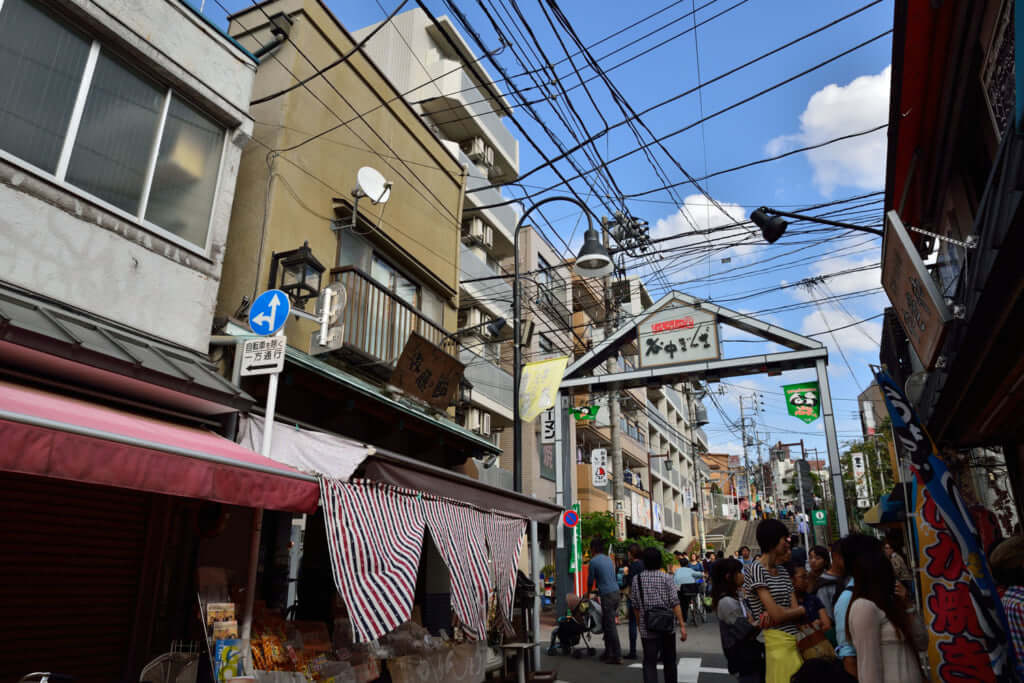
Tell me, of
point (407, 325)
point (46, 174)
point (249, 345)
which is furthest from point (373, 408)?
point (46, 174)

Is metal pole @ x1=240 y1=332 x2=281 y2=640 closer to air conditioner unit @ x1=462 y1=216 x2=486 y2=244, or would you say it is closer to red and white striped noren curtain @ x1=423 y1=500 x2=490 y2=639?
red and white striped noren curtain @ x1=423 y1=500 x2=490 y2=639

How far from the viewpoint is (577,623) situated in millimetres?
12914

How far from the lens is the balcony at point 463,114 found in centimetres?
2586

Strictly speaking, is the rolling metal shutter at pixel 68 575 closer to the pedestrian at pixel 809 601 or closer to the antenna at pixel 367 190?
the antenna at pixel 367 190

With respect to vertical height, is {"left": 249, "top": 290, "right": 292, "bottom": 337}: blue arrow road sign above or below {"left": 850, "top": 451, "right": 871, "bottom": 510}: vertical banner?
below

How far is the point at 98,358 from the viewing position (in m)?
5.89

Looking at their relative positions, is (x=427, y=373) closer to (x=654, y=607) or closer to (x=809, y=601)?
(x=654, y=607)

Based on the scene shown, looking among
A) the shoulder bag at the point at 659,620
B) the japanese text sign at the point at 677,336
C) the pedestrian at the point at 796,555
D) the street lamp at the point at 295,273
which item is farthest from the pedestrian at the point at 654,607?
the japanese text sign at the point at 677,336

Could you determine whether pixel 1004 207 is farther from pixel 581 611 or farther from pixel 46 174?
pixel 581 611

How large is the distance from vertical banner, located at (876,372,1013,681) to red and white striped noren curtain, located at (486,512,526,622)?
5.01 m

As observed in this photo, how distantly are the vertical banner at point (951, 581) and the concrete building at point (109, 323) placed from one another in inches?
221

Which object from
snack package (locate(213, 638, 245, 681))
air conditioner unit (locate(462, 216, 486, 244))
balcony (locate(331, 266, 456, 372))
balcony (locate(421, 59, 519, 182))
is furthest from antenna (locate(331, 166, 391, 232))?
air conditioner unit (locate(462, 216, 486, 244))

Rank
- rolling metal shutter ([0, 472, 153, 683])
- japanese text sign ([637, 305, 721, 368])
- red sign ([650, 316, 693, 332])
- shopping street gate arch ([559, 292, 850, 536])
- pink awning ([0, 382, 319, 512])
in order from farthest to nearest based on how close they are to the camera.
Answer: red sign ([650, 316, 693, 332]), japanese text sign ([637, 305, 721, 368]), shopping street gate arch ([559, 292, 850, 536]), rolling metal shutter ([0, 472, 153, 683]), pink awning ([0, 382, 319, 512])

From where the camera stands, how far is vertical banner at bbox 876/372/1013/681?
4.59 m
